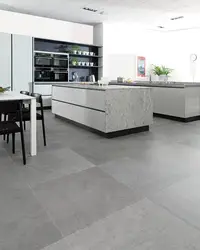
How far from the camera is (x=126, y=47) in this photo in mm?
9289

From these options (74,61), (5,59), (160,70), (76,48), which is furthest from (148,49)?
(5,59)

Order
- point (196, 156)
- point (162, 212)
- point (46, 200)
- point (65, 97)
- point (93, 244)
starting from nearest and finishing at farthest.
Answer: point (93, 244) → point (162, 212) → point (46, 200) → point (196, 156) → point (65, 97)

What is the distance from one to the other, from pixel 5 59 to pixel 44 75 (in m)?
1.24

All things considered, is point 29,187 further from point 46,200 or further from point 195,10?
point 195,10

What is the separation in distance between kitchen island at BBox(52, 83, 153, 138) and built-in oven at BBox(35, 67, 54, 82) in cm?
285

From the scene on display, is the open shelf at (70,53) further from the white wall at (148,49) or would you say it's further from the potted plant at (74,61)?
the white wall at (148,49)

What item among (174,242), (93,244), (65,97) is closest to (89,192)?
(93,244)

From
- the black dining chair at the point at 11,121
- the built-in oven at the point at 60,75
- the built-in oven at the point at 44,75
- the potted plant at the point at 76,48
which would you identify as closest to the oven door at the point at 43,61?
the built-in oven at the point at 44,75

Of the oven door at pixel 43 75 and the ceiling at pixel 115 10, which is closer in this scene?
the ceiling at pixel 115 10

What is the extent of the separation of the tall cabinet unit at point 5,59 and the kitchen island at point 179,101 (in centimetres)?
414

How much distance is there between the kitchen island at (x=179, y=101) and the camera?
5.65 meters

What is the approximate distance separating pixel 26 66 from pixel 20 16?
1.48 m

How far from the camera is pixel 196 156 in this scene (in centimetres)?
323

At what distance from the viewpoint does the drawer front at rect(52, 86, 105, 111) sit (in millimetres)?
4180
